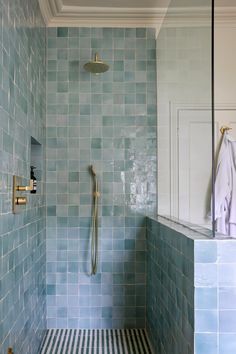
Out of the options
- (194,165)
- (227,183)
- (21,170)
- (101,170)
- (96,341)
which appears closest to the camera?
(21,170)

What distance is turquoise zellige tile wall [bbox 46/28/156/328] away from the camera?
275 cm

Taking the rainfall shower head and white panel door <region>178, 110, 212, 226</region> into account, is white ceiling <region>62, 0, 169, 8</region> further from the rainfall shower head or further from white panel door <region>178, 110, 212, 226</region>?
white panel door <region>178, 110, 212, 226</region>

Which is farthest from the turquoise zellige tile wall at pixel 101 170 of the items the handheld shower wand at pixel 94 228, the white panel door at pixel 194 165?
the white panel door at pixel 194 165

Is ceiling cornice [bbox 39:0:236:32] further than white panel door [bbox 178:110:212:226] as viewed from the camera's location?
Yes

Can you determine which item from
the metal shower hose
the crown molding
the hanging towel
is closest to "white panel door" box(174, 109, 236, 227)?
the hanging towel

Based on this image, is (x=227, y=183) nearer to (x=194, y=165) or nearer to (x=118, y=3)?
(x=194, y=165)

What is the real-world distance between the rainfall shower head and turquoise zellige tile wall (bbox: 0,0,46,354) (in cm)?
39

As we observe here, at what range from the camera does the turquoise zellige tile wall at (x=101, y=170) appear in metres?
2.75

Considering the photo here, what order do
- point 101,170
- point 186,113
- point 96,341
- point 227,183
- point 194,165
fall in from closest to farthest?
point 194,165 < point 186,113 < point 96,341 < point 227,183 < point 101,170

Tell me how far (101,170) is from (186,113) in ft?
3.16

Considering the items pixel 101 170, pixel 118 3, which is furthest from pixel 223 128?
pixel 118 3

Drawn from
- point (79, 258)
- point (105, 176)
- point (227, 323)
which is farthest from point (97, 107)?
point (227, 323)

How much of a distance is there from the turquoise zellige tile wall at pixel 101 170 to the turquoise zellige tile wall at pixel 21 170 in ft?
0.63

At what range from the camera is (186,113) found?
2.12 meters
